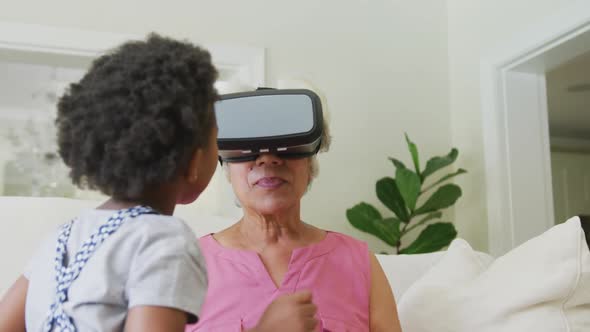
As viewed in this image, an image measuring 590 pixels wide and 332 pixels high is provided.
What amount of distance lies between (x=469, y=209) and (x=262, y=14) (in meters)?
1.31

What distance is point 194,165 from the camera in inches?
24.5

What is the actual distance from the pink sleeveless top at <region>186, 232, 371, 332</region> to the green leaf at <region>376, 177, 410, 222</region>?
1356 millimetres

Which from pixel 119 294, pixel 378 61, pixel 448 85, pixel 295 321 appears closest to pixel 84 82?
pixel 119 294

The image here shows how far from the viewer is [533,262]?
110 cm

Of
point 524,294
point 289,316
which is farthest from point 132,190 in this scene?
point 524,294

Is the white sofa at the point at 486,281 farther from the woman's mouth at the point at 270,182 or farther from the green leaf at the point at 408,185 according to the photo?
the green leaf at the point at 408,185

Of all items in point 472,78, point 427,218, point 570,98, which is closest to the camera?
point 427,218

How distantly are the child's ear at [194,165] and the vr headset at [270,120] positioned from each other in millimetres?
363

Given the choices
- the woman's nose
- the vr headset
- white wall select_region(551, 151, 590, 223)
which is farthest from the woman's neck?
white wall select_region(551, 151, 590, 223)

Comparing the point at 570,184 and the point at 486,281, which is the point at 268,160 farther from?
the point at 570,184

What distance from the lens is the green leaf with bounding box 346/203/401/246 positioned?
2.47 meters

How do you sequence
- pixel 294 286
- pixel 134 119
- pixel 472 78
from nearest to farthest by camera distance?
pixel 134 119 < pixel 294 286 < pixel 472 78

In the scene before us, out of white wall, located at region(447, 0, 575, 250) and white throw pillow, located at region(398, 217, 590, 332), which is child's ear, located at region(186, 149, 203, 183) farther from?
white wall, located at region(447, 0, 575, 250)

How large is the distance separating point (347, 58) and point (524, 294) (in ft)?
6.01
